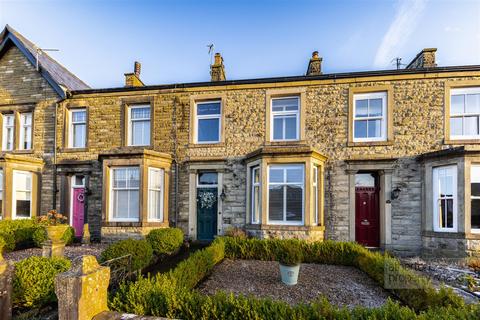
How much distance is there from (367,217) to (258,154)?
16.6 feet

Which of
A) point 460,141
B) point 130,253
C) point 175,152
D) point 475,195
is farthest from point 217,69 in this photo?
point 475,195

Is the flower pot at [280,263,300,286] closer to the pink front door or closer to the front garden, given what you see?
the front garden

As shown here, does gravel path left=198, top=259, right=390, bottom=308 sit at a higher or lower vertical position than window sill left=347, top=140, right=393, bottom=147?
lower

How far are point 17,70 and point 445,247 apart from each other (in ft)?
62.3

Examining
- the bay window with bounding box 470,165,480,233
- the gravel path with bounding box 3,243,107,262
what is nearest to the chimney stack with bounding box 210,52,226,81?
the gravel path with bounding box 3,243,107,262

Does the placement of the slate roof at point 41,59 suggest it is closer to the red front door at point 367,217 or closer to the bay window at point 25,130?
the bay window at point 25,130

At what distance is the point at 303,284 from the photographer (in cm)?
642

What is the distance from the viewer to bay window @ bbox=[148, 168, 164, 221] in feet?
36.2

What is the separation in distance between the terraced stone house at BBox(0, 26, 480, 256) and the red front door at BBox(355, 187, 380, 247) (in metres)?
0.04

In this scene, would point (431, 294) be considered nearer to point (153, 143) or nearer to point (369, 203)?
point (369, 203)

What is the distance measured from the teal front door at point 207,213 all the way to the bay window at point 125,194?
2.49 meters

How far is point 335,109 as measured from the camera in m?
10.9

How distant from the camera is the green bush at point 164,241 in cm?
859

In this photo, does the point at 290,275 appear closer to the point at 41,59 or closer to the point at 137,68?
the point at 137,68
